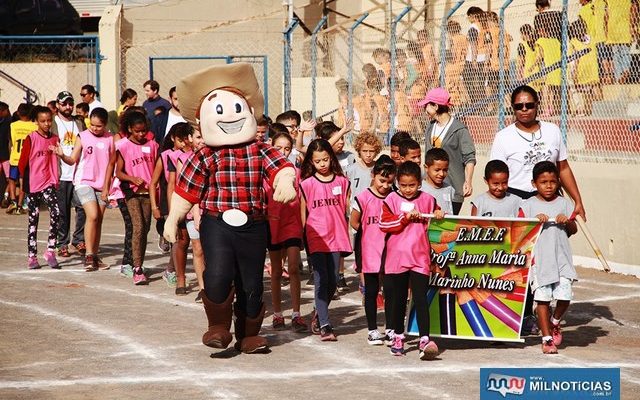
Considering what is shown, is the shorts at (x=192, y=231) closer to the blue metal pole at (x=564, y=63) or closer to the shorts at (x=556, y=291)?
the shorts at (x=556, y=291)

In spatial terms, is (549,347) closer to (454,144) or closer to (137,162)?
(454,144)

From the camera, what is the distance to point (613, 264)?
1400 centimetres

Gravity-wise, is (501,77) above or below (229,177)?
above

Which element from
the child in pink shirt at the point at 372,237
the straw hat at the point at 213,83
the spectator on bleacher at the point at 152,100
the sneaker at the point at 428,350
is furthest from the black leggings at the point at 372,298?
the spectator on bleacher at the point at 152,100

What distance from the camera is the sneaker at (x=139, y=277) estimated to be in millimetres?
13180

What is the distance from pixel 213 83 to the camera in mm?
10133

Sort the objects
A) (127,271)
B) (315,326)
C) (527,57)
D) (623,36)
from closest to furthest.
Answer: (315,326)
(127,271)
(623,36)
(527,57)

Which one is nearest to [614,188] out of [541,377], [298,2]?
[541,377]

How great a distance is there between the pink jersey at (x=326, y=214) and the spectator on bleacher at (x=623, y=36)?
4.67 meters

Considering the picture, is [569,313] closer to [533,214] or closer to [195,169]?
[533,214]

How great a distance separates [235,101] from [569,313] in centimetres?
379

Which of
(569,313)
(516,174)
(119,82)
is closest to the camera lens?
(516,174)

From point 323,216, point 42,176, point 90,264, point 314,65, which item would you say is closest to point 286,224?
point 323,216
